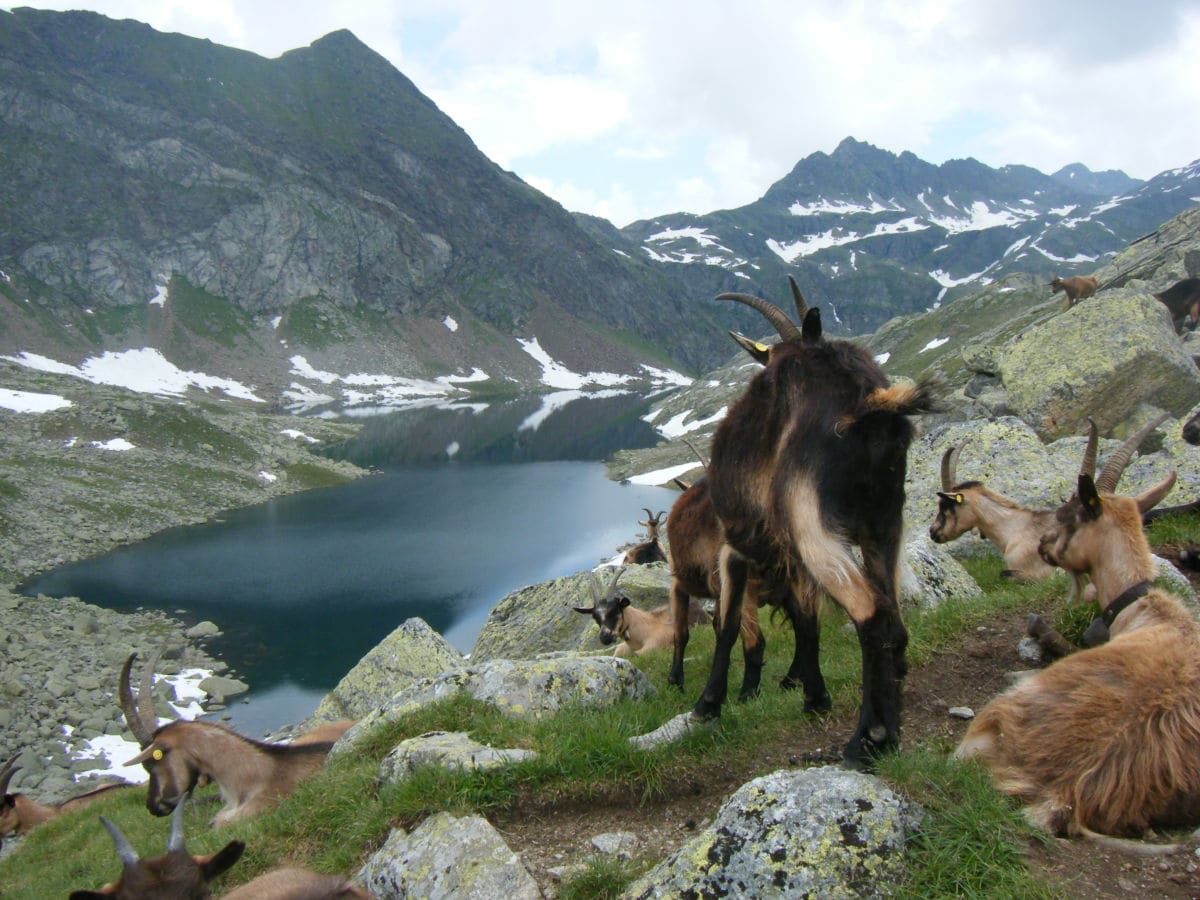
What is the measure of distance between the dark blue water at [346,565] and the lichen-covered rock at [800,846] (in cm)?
2914

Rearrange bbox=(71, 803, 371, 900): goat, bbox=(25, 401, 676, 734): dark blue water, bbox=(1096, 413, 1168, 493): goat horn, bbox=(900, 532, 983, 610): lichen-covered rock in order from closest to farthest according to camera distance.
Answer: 1. bbox=(71, 803, 371, 900): goat
2. bbox=(1096, 413, 1168, 493): goat horn
3. bbox=(900, 532, 983, 610): lichen-covered rock
4. bbox=(25, 401, 676, 734): dark blue water

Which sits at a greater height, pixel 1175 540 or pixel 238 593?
pixel 1175 540

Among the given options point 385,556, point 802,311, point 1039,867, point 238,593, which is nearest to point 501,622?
point 802,311

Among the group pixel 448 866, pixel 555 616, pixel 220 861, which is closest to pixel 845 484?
pixel 448 866

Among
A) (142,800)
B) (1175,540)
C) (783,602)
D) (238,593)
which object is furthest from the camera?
(238,593)

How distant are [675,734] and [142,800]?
478 inches

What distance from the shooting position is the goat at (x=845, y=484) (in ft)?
15.3

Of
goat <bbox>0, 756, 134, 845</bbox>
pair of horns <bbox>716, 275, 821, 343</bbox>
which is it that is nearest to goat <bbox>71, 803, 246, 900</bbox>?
pair of horns <bbox>716, 275, 821, 343</bbox>

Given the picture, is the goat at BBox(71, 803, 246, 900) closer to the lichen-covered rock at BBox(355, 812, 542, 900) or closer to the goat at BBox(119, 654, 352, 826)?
the lichen-covered rock at BBox(355, 812, 542, 900)

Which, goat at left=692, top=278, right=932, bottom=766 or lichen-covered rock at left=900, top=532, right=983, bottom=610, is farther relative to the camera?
lichen-covered rock at left=900, top=532, right=983, bottom=610

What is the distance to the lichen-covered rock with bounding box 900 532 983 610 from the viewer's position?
1033cm

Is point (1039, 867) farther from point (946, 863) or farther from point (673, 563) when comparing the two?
point (673, 563)

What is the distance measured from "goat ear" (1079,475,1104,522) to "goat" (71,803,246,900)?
7611 mm

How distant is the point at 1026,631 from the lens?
7766 millimetres
